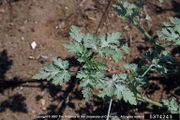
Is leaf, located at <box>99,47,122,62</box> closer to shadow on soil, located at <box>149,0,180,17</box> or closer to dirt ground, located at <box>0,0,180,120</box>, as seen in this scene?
dirt ground, located at <box>0,0,180,120</box>

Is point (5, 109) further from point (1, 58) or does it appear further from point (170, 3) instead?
point (170, 3)

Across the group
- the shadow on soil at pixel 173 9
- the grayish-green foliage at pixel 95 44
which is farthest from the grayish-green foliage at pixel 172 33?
the shadow on soil at pixel 173 9

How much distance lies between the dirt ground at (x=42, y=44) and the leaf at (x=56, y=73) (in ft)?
2.22

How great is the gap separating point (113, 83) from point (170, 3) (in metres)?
1.71

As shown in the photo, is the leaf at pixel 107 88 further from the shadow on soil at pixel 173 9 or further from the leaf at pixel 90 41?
the shadow on soil at pixel 173 9

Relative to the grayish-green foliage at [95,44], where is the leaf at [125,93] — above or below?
below

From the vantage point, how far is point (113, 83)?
10.3 feet

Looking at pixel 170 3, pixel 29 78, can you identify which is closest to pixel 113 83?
pixel 29 78

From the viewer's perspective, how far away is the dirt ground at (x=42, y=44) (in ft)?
12.1

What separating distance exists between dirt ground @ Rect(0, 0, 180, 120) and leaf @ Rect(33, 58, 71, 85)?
2.22 feet

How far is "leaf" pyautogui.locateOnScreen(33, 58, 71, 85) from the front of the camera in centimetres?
305

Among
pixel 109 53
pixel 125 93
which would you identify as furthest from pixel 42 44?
pixel 125 93

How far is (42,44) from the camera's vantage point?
13.2ft

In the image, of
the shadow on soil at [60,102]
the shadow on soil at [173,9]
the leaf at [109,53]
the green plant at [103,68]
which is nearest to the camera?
the green plant at [103,68]
